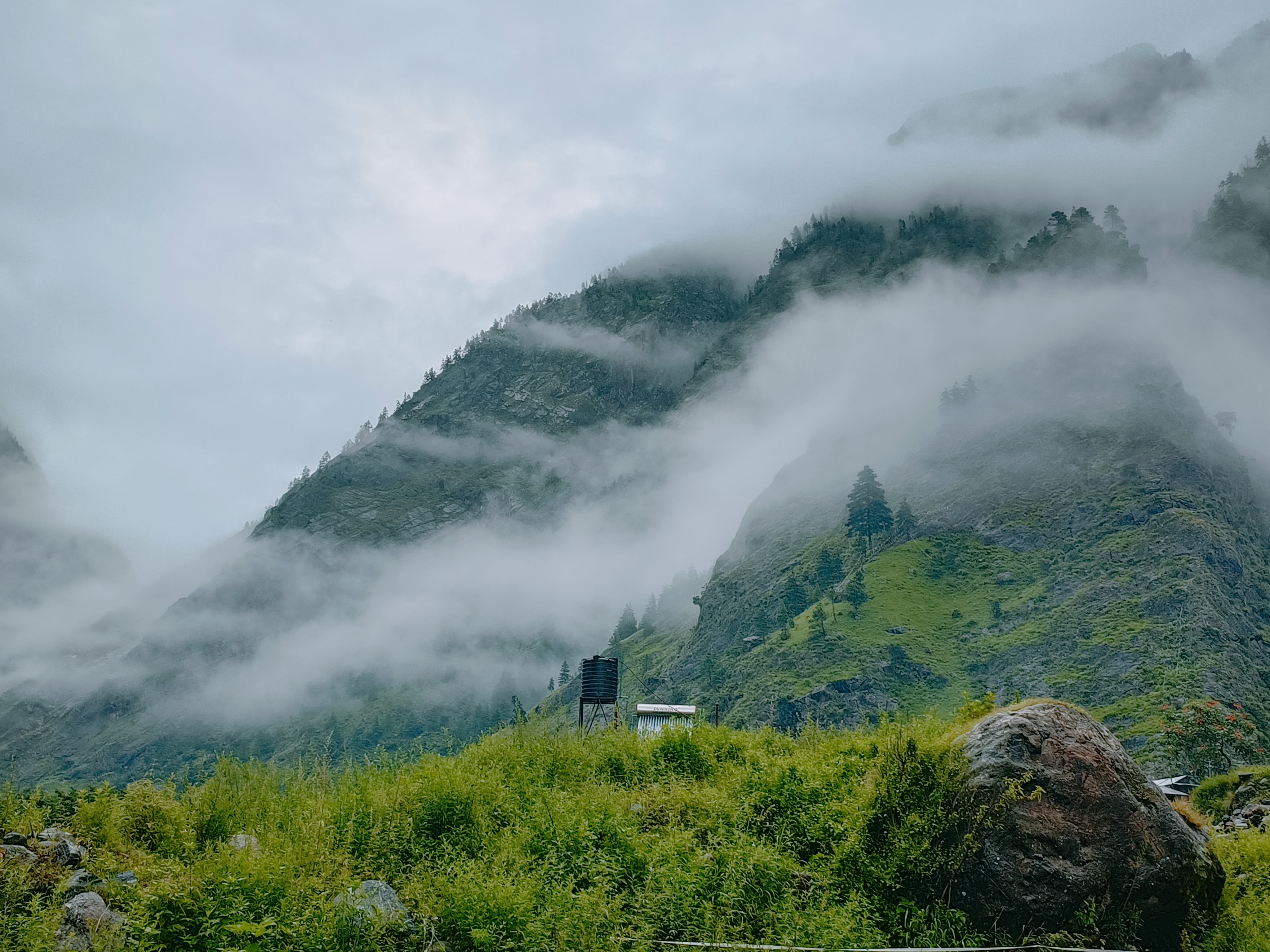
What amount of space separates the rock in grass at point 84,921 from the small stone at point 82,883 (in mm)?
239

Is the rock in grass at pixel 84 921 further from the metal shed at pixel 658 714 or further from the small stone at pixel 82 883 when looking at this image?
the metal shed at pixel 658 714

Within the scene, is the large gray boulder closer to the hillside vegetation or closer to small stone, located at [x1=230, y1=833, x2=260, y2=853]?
the hillside vegetation

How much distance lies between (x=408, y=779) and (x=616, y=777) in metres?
3.98

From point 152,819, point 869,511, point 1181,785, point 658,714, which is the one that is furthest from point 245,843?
point 869,511

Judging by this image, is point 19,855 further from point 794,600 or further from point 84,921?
point 794,600

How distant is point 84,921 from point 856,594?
13532 cm

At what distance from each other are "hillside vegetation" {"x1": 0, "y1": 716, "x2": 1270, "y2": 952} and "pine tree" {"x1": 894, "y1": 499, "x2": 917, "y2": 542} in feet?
477

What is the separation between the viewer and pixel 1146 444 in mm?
149625

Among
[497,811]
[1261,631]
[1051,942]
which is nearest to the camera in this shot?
[1051,942]

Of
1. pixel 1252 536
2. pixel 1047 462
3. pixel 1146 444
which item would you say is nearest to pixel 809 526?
pixel 1047 462

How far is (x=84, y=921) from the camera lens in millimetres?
8656

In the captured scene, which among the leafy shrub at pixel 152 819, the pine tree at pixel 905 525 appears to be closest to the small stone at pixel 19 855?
the leafy shrub at pixel 152 819

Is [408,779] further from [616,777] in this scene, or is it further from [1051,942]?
[1051,942]

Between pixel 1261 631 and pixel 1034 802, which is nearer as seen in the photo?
pixel 1034 802
